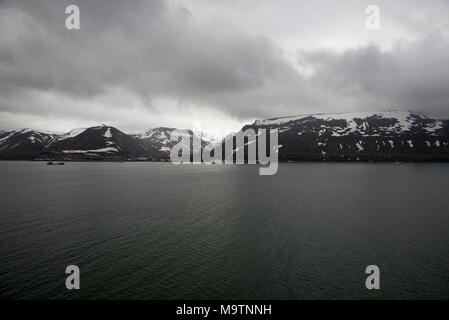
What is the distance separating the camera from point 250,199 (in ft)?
226

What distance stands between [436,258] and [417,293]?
973 cm

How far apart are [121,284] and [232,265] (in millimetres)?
10824

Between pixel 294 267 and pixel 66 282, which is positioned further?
pixel 294 267

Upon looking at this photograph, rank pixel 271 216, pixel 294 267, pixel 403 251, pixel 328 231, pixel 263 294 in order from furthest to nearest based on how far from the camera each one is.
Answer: pixel 271 216 → pixel 328 231 → pixel 403 251 → pixel 294 267 → pixel 263 294

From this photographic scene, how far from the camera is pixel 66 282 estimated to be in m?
23.3

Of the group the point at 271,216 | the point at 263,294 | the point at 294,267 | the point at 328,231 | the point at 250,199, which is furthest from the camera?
the point at 250,199

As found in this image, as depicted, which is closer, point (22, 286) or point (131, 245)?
point (22, 286)

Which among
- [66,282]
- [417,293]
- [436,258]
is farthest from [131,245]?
[436,258]

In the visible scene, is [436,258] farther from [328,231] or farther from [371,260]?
[328,231]
